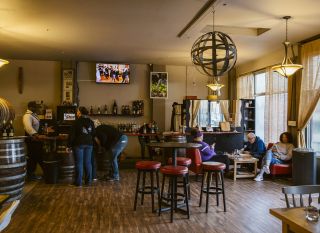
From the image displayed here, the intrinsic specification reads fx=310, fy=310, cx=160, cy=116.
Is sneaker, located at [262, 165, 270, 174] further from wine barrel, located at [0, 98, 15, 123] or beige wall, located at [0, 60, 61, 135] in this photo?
beige wall, located at [0, 60, 61, 135]

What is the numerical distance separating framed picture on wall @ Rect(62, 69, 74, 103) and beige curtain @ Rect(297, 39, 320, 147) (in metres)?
6.44

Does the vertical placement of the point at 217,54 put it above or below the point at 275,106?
above

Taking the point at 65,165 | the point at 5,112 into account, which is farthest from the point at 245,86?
the point at 5,112

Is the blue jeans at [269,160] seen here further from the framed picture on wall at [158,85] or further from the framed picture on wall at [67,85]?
the framed picture on wall at [67,85]

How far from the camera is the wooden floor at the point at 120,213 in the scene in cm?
399

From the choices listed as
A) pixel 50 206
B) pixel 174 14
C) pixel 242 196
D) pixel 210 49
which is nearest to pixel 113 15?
pixel 174 14

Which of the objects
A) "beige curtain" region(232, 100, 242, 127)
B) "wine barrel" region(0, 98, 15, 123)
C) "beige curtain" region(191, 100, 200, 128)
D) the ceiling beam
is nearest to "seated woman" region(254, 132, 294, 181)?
"beige curtain" region(232, 100, 242, 127)

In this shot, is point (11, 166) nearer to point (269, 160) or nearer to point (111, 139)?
point (111, 139)

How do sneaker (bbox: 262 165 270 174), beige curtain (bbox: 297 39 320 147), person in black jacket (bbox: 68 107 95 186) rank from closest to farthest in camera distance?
person in black jacket (bbox: 68 107 95 186), beige curtain (bbox: 297 39 320 147), sneaker (bbox: 262 165 270 174)

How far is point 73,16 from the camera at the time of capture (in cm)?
536

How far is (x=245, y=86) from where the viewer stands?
9812 mm

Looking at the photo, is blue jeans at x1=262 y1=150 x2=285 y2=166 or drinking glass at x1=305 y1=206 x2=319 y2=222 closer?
drinking glass at x1=305 y1=206 x2=319 y2=222

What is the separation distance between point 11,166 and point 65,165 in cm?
193

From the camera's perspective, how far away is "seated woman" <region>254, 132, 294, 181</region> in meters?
7.04
